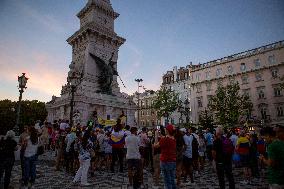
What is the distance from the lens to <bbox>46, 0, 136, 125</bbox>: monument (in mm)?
28609

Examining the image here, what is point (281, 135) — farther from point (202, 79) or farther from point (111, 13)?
point (202, 79)

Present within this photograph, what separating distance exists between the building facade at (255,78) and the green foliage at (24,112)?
136 feet

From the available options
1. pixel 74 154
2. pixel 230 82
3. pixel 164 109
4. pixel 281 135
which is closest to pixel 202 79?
pixel 230 82

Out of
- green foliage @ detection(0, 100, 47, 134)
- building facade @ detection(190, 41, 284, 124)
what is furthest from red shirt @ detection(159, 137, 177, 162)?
green foliage @ detection(0, 100, 47, 134)

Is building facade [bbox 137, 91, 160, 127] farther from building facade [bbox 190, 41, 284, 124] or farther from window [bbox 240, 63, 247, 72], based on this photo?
window [bbox 240, 63, 247, 72]

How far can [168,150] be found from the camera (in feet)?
23.1

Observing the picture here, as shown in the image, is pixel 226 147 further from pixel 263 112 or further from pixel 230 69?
pixel 230 69

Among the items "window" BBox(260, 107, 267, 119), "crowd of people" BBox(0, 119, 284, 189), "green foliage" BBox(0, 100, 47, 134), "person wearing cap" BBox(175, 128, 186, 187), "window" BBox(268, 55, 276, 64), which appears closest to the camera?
"crowd of people" BBox(0, 119, 284, 189)

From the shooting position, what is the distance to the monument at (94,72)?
28.6m

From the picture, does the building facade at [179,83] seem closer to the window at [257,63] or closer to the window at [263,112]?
the window at [257,63]

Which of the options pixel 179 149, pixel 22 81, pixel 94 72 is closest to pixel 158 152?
pixel 179 149

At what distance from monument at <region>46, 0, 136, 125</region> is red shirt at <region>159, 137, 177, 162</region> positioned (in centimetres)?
2129

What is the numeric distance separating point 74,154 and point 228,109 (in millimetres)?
37847

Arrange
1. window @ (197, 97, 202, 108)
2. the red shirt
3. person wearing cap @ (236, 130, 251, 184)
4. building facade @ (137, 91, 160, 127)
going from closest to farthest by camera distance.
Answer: the red shirt → person wearing cap @ (236, 130, 251, 184) → window @ (197, 97, 202, 108) → building facade @ (137, 91, 160, 127)
